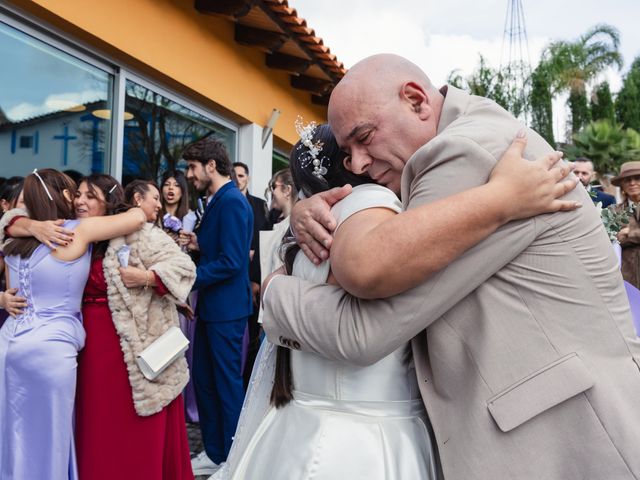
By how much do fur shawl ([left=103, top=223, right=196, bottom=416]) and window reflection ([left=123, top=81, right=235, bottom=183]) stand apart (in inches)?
77.6

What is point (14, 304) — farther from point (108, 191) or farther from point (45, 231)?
point (108, 191)

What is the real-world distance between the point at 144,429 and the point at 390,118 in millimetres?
2787

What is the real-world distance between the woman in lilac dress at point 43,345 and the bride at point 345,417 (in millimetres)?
2092

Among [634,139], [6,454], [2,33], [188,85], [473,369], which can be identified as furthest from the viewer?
[634,139]

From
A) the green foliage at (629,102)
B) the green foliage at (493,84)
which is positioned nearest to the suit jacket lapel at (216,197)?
the green foliage at (493,84)

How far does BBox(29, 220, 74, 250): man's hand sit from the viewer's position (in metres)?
3.47

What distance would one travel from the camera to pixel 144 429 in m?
3.59

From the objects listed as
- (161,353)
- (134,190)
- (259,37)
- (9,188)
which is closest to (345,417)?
(161,353)

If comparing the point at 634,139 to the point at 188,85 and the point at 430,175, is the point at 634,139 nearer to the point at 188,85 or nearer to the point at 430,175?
the point at 188,85

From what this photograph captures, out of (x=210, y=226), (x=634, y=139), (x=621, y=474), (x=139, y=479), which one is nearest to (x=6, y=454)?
(x=139, y=479)

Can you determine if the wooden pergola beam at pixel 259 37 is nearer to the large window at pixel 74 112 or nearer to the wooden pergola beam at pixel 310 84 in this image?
the large window at pixel 74 112

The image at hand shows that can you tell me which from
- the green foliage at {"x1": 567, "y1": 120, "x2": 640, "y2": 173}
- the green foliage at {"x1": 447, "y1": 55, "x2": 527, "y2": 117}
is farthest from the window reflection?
the green foliage at {"x1": 567, "y1": 120, "x2": 640, "y2": 173}

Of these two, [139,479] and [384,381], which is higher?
[384,381]

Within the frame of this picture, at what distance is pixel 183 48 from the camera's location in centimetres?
605
